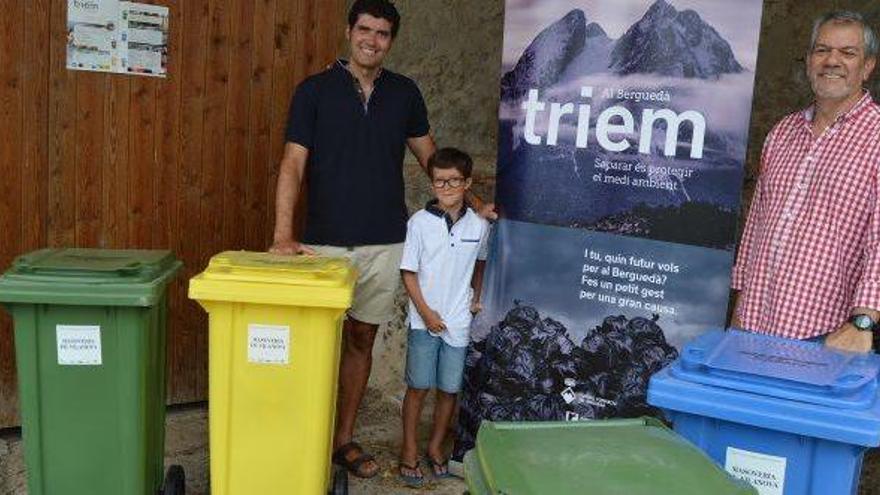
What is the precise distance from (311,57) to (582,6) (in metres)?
1.78

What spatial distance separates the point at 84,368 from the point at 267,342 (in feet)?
2.12

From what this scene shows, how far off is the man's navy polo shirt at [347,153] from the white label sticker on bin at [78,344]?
1196 millimetres

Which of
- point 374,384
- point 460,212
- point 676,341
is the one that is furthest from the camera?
point 374,384

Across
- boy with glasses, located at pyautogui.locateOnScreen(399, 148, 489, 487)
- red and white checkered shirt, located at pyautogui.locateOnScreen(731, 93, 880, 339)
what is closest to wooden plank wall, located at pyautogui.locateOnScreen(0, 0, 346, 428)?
boy with glasses, located at pyautogui.locateOnScreen(399, 148, 489, 487)

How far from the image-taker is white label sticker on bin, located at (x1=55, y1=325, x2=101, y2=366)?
3.05m

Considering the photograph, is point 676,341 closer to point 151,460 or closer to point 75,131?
point 151,460

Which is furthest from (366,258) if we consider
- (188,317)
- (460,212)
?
(188,317)

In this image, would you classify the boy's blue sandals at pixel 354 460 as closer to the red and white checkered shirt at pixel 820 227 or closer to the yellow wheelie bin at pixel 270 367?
the yellow wheelie bin at pixel 270 367

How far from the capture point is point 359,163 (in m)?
3.93

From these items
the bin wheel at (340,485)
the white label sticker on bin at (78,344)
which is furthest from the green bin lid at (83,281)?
the bin wheel at (340,485)

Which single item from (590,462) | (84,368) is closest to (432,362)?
(84,368)

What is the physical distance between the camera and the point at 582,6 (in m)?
3.70

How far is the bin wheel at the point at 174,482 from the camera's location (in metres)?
3.39

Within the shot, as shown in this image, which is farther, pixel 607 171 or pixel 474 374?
pixel 474 374
